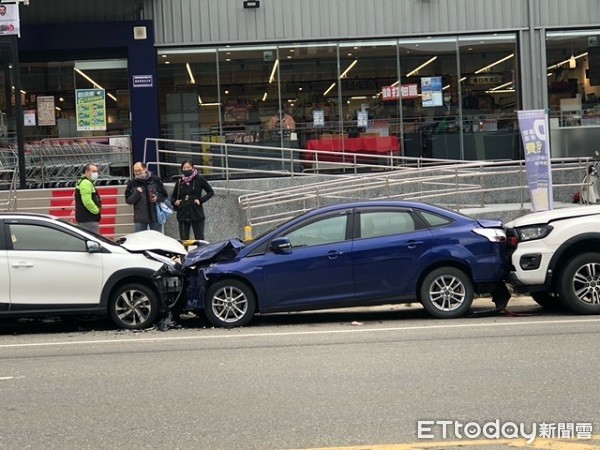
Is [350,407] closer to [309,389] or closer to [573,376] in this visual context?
[309,389]

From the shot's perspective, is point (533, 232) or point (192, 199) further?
point (192, 199)

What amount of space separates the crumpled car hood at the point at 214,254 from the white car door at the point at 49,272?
111 cm

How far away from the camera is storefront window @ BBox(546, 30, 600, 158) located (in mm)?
20516

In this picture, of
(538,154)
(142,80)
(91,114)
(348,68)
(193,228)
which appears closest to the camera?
(538,154)

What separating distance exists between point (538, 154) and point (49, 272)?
7.73 m

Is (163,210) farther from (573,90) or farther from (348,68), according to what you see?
(573,90)

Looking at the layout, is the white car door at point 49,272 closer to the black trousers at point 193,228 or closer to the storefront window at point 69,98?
the black trousers at point 193,228

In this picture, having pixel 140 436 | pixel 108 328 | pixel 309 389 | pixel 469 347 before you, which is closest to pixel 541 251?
pixel 469 347

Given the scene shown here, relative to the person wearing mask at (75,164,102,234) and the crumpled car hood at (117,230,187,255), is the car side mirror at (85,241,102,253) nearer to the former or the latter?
the crumpled car hood at (117,230,187,255)

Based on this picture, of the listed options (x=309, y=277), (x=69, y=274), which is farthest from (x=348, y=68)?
(x=69, y=274)

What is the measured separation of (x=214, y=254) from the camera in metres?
11.4

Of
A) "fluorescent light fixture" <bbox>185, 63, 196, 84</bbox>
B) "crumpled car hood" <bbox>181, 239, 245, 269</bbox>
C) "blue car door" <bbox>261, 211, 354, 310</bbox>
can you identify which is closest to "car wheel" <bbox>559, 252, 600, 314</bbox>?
"blue car door" <bbox>261, 211, 354, 310</bbox>

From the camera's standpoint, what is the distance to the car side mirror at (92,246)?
1139cm

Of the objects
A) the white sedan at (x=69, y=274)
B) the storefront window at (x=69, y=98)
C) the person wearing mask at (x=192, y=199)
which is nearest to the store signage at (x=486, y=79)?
the person wearing mask at (x=192, y=199)
